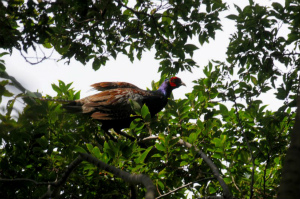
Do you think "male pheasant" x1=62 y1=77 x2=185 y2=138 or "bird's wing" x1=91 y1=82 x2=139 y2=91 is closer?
"male pheasant" x1=62 y1=77 x2=185 y2=138

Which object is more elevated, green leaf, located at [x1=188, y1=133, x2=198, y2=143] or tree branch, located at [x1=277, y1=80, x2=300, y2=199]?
green leaf, located at [x1=188, y1=133, x2=198, y2=143]

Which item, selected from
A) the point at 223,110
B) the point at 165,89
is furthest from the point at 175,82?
the point at 223,110

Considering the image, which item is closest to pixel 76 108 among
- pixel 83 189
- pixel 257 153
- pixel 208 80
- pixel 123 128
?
pixel 123 128

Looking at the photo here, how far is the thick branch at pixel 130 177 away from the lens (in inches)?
76.5

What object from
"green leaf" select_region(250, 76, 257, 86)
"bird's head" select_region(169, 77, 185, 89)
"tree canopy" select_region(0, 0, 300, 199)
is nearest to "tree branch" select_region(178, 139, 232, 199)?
"tree canopy" select_region(0, 0, 300, 199)

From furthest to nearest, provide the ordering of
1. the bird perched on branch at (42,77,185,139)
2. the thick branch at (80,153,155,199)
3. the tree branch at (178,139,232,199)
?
the bird perched on branch at (42,77,185,139) < the tree branch at (178,139,232,199) < the thick branch at (80,153,155,199)

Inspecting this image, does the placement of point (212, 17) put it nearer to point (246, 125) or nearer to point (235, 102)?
point (235, 102)

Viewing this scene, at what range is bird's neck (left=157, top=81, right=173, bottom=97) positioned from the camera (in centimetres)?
581

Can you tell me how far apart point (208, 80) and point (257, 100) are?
75 centimetres

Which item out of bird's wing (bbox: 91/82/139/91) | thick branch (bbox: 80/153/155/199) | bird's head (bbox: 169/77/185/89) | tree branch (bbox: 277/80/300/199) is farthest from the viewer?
bird's head (bbox: 169/77/185/89)

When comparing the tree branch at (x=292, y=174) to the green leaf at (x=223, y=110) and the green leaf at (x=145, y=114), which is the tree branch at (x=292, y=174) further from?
the green leaf at (x=223, y=110)

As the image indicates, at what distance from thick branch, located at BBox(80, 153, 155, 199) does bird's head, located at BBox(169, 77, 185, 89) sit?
342cm

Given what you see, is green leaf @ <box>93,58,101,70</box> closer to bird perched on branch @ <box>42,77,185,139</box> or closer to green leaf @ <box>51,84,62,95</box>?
bird perched on branch @ <box>42,77,185,139</box>

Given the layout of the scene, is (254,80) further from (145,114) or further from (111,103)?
(111,103)
